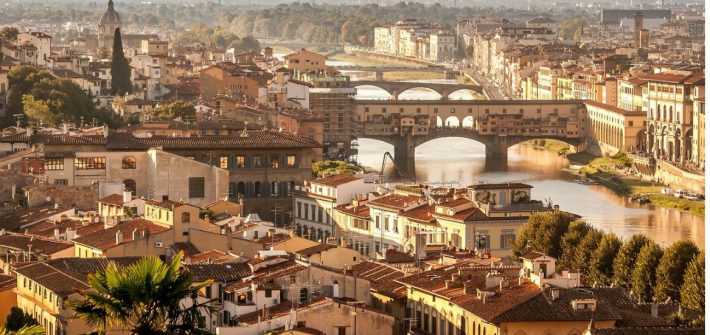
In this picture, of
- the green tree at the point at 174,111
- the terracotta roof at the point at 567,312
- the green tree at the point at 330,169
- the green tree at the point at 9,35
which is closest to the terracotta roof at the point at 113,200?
the green tree at the point at 330,169

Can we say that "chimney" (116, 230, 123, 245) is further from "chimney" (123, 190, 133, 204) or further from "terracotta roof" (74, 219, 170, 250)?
"chimney" (123, 190, 133, 204)

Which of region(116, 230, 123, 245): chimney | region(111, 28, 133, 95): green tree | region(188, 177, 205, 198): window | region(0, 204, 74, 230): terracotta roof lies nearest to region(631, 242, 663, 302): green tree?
region(116, 230, 123, 245): chimney

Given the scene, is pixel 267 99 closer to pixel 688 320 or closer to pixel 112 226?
pixel 112 226

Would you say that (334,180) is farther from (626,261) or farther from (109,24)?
(109,24)

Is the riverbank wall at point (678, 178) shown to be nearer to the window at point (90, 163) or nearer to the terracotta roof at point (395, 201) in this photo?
the terracotta roof at point (395, 201)

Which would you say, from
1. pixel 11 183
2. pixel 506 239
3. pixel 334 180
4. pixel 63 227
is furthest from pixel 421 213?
pixel 11 183
